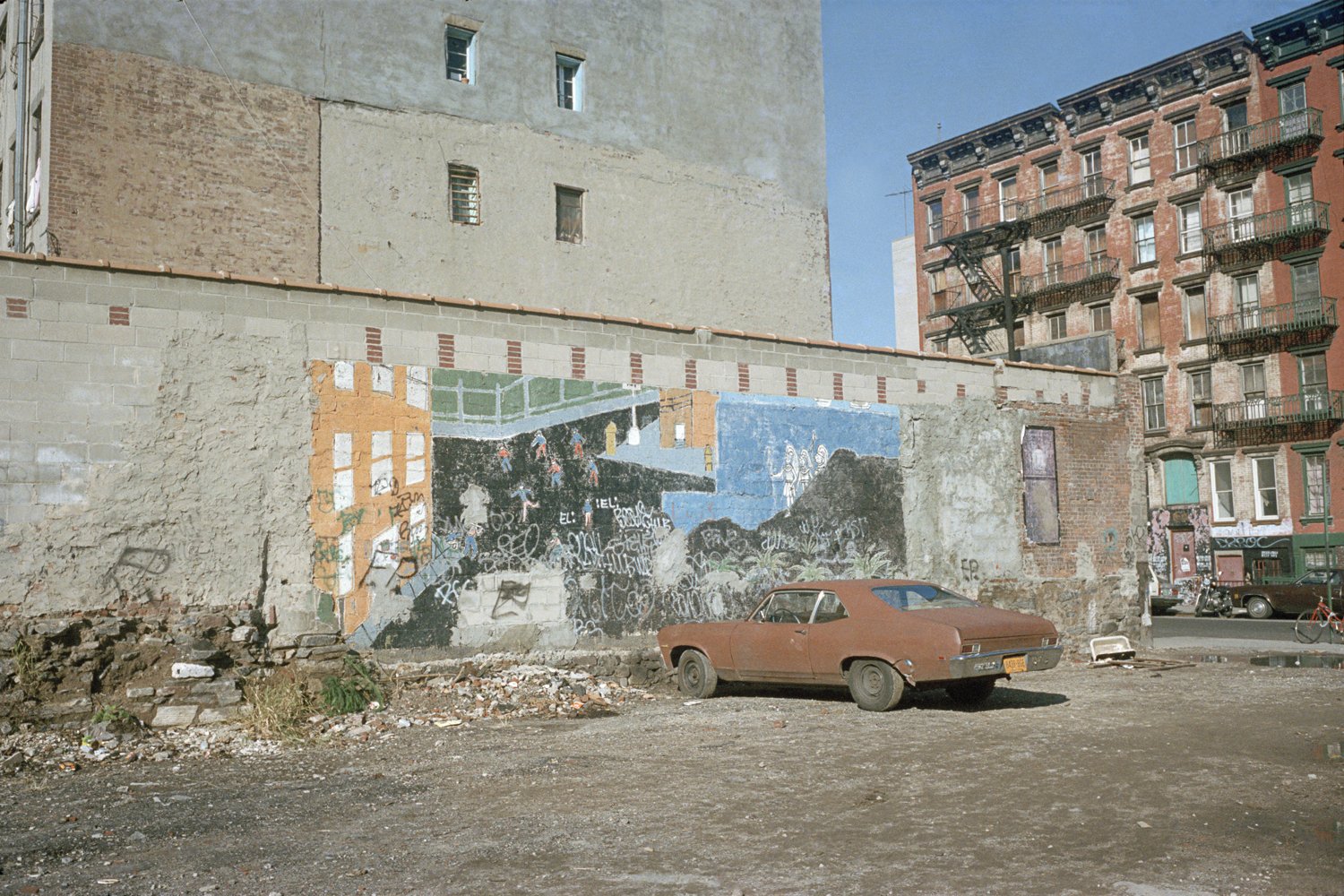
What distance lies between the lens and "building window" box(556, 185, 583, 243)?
67.6 feet

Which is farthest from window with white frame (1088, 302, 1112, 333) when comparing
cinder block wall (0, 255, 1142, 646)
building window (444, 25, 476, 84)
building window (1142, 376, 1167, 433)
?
building window (444, 25, 476, 84)

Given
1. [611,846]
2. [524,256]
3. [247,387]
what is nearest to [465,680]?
[247,387]

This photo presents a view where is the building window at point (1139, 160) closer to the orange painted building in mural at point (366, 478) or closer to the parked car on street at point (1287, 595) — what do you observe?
the parked car on street at point (1287, 595)

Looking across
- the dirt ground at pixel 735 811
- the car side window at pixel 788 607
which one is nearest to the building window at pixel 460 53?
the car side window at pixel 788 607

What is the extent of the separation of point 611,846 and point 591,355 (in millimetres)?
8895

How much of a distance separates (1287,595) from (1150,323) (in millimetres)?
13336

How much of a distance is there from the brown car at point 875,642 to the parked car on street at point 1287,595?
20.7m

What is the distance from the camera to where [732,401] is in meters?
15.4

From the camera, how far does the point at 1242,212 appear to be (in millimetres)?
38219

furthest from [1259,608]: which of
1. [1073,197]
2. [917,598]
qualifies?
[917,598]

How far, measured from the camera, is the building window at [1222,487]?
37.9 metres

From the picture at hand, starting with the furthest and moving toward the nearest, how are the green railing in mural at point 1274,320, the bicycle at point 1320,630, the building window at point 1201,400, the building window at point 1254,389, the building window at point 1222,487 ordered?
the building window at point 1201,400
the building window at point 1222,487
the building window at point 1254,389
the green railing in mural at point 1274,320
the bicycle at point 1320,630

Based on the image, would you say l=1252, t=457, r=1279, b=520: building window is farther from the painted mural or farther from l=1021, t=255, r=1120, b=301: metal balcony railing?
the painted mural

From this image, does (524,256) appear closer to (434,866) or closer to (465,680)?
(465,680)
